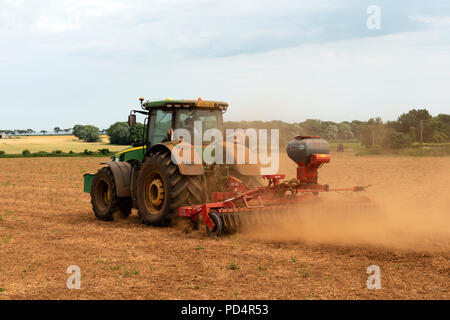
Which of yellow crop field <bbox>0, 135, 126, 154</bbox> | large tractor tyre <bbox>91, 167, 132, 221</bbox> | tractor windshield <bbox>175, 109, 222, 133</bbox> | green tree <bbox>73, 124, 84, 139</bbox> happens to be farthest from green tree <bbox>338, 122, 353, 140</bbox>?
tractor windshield <bbox>175, 109, 222, 133</bbox>

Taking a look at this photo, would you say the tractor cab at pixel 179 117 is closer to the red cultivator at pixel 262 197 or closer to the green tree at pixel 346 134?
the red cultivator at pixel 262 197

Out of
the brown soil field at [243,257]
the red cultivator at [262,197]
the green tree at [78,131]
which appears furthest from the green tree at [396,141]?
the green tree at [78,131]

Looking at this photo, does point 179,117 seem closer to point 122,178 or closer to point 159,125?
point 159,125

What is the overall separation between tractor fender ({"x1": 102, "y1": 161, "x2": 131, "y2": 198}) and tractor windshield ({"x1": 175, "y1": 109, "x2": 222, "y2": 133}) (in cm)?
186

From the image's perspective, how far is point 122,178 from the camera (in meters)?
11.7

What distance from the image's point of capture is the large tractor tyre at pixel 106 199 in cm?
1177

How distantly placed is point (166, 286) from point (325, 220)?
4.01 metres

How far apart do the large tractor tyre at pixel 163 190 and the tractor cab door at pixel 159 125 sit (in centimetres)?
51

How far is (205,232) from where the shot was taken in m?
9.66

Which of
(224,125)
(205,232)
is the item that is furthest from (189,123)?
(205,232)

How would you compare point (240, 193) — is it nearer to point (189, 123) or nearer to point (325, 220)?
point (325, 220)

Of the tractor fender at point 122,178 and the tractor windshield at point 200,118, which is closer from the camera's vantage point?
the tractor windshield at point 200,118

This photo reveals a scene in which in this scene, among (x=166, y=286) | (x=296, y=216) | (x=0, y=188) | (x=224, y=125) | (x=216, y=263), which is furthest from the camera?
(x=0, y=188)
